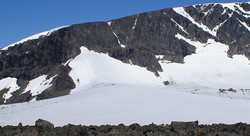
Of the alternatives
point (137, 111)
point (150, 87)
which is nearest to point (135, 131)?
point (137, 111)

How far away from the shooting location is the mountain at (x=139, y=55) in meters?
98.8

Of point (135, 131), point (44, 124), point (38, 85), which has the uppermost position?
point (38, 85)

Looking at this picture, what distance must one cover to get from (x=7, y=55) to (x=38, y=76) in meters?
21.0

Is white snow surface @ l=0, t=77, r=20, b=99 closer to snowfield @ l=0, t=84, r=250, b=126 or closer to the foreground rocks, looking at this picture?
snowfield @ l=0, t=84, r=250, b=126

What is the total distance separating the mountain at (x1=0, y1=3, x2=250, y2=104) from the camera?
98.8 m

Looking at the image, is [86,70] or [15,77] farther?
[15,77]

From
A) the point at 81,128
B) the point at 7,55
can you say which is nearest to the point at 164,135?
the point at 81,128

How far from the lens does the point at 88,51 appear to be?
374 feet

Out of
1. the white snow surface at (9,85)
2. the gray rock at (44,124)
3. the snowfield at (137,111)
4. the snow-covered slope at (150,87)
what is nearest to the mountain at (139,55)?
the white snow surface at (9,85)

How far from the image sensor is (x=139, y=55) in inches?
4532

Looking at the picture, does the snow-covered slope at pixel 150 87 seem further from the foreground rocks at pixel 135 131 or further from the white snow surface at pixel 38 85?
the foreground rocks at pixel 135 131

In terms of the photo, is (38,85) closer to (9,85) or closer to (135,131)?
(9,85)

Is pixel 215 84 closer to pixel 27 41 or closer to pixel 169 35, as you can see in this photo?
pixel 169 35

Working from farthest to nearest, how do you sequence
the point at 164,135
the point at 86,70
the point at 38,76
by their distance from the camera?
the point at 38,76 → the point at 86,70 → the point at 164,135
